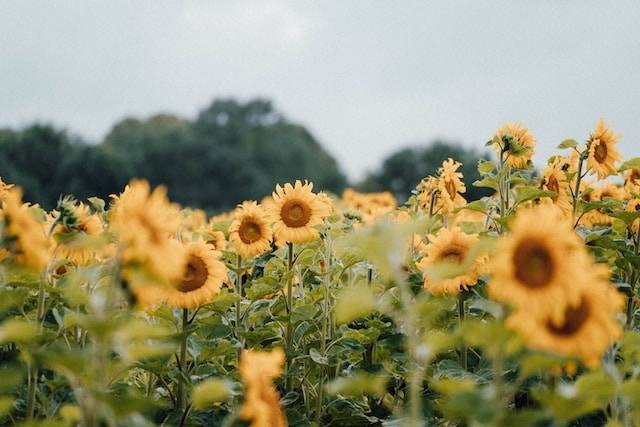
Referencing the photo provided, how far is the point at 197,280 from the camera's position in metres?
2.84

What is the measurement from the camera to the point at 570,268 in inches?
61.5

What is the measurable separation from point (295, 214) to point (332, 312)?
1.63ft

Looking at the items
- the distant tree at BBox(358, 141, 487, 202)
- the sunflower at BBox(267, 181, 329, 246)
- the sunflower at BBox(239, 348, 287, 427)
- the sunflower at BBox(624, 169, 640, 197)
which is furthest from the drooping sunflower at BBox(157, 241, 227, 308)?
the distant tree at BBox(358, 141, 487, 202)

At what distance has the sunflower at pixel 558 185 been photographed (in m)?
3.46

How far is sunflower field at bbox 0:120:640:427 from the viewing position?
161 cm

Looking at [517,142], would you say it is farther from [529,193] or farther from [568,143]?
[529,193]

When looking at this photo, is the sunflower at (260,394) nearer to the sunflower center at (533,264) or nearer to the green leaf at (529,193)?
the sunflower center at (533,264)

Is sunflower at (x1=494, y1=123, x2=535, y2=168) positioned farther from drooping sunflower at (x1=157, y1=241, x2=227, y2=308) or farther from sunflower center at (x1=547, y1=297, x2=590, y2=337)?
sunflower center at (x1=547, y1=297, x2=590, y2=337)

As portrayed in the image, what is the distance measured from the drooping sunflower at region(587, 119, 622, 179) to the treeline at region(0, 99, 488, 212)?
2342cm

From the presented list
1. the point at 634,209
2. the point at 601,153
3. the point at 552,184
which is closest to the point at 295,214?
the point at 552,184

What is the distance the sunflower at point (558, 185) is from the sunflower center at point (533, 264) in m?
1.85

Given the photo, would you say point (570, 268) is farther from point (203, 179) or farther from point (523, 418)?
point (203, 179)

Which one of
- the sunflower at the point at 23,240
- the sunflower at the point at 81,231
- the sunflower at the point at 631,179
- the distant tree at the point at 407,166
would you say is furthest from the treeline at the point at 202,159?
the sunflower at the point at 23,240

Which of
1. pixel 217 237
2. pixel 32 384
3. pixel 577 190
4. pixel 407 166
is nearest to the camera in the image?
pixel 32 384
